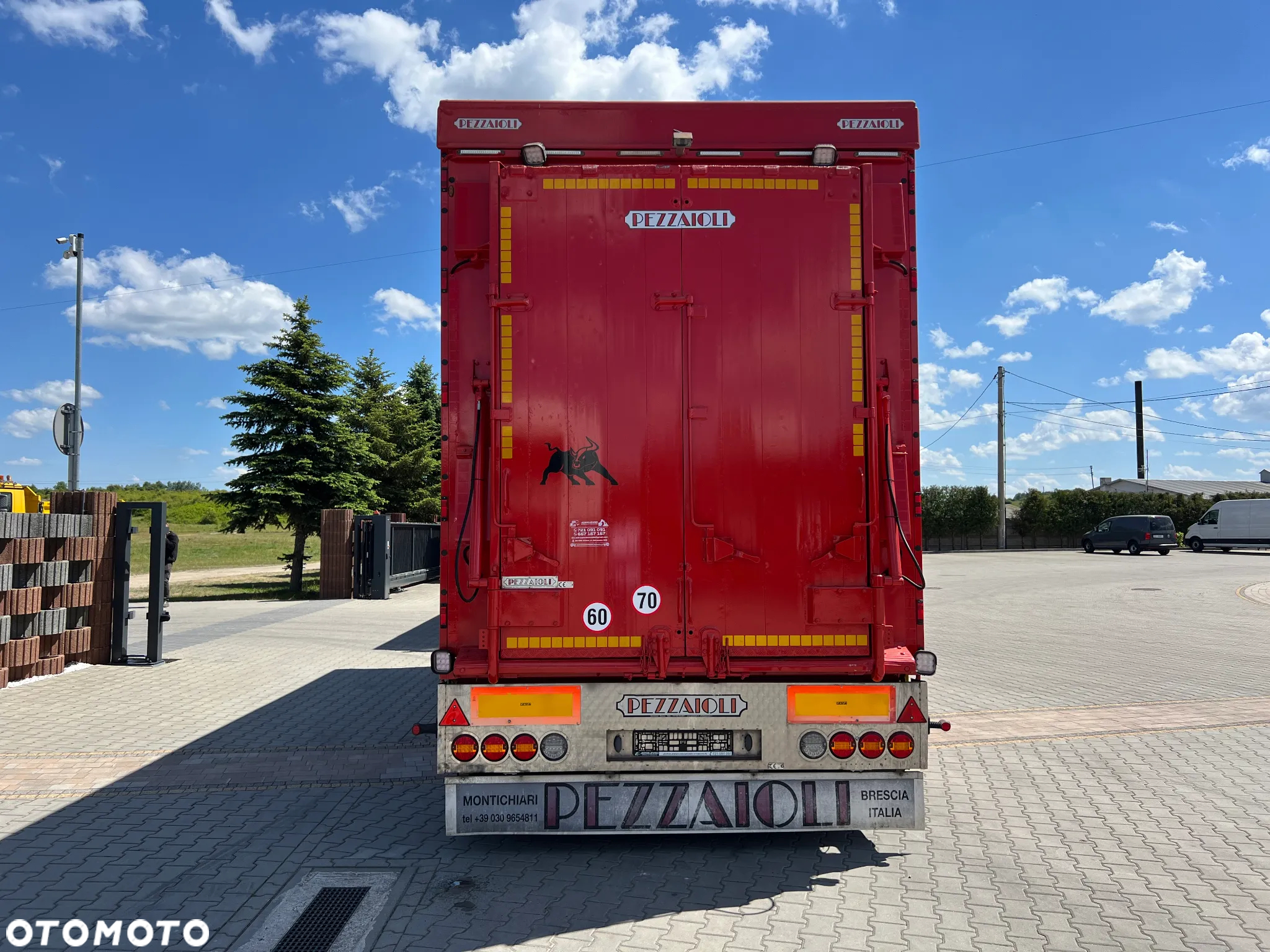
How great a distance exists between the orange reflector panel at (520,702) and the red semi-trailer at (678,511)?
0.01 meters

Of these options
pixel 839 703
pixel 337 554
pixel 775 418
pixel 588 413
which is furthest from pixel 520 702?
pixel 337 554

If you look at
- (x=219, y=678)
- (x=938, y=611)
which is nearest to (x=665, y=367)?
(x=219, y=678)

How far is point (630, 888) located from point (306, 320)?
2215cm

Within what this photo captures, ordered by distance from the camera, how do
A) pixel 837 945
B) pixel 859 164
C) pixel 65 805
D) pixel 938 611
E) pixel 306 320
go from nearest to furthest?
pixel 837 945, pixel 859 164, pixel 65 805, pixel 938 611, pixel 306 320

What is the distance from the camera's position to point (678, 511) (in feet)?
14.2

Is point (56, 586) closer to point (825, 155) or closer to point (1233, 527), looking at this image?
point (825, 155)

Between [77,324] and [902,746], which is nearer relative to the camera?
[902,746]

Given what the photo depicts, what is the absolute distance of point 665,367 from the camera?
4.35 m

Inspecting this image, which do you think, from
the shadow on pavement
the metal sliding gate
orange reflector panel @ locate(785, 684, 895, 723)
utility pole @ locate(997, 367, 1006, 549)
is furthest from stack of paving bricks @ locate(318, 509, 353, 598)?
utility pole @ locate(997, 367, 1006, 549)

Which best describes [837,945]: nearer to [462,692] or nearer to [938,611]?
[462,692]

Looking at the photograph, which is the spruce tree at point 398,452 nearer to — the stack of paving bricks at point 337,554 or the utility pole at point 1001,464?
the stack of paving bricks at point 337,554

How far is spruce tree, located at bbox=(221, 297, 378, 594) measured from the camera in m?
22.4

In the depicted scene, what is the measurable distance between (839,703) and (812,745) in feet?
0.81

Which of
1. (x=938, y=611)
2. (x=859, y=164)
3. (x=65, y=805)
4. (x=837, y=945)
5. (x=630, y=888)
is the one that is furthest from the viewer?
(x=938, y=611)
